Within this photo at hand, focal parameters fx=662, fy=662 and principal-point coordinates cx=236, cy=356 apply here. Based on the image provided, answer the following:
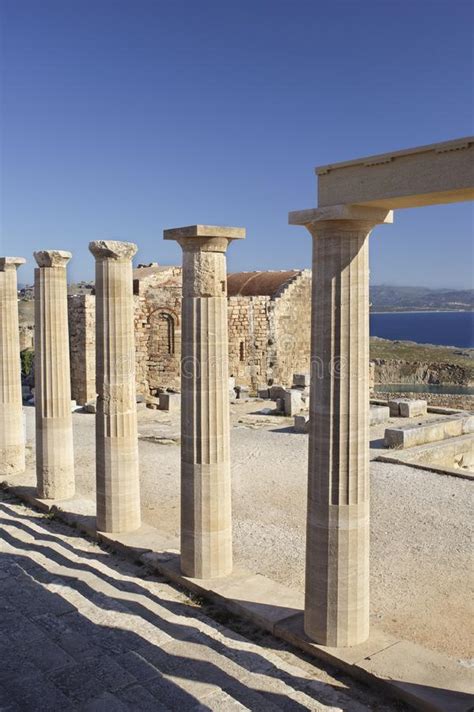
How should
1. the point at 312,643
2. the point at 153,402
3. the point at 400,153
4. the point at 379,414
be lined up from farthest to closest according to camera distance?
the point at 153,402
the point at 379,414
the point at 312,643
the point at 400,153

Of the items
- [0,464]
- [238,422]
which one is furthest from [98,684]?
[238,422]

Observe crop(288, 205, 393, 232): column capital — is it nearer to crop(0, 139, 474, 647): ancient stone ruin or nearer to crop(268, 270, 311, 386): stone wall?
crop(0, 139, 474, 647): ancient stone ruin

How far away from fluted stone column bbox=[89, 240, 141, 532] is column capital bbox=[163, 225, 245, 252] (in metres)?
1.83

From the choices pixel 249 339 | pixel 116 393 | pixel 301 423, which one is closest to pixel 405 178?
pixel 116 393

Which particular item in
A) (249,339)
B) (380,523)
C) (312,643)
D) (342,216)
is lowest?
(380,523)

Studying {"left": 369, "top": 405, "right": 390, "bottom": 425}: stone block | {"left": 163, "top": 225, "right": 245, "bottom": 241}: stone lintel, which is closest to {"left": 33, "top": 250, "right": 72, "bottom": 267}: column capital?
{"left": 163, "top": 225, "right": 245, "bottom": 241}: stone lintel

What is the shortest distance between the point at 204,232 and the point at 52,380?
4.72 metres

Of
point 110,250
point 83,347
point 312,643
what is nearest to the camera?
point 312,643

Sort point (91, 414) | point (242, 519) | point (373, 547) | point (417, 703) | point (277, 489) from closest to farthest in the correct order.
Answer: point (417, 703), point (373, 547), point (242, 519), point (277, 489), point (91, 414)

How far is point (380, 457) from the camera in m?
13.8

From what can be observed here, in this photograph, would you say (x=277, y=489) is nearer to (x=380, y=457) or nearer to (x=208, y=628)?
(x=380, y=457)

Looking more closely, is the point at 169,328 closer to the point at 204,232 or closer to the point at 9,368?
the point at 9,368

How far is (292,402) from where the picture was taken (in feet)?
64.2

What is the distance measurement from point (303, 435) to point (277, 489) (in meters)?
4.77
